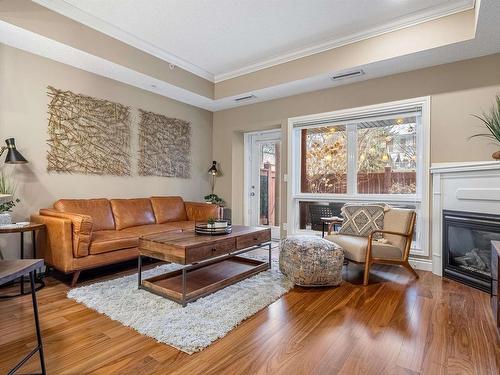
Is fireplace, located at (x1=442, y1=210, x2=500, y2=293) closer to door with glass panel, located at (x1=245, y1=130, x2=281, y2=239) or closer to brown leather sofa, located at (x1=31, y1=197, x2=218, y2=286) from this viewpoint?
door with glass panel, located at (x1=245, y1=130, x2=281, y2=239)

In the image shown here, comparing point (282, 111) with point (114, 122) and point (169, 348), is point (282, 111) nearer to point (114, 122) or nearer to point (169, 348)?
point (114, 122)

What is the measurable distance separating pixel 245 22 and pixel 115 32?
5.23ft

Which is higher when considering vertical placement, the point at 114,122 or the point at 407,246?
the point at 114,122

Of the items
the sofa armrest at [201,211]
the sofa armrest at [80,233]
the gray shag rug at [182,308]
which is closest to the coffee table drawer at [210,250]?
the gray shag rug at [182,308]

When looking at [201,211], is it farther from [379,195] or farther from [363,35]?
[363,35]

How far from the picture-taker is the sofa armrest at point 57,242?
8.64 ft

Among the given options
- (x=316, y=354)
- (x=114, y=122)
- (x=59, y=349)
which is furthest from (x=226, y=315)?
(x=114, y=122)

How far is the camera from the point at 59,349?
5.57ft

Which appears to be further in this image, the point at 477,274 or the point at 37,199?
the point at 37,199

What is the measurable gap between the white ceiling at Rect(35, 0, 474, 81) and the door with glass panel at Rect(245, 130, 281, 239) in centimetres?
178

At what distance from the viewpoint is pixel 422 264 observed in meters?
3.47

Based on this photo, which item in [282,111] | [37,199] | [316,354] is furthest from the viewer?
[282,111]

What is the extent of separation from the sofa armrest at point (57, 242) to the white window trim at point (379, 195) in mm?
3073

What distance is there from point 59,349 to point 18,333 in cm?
44
